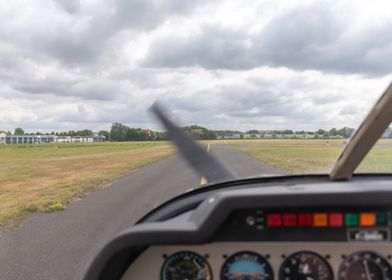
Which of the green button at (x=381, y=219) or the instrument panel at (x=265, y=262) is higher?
the green button at (x=381, y=219)

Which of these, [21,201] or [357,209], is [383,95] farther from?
[21,201]

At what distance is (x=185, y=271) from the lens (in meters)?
2.17

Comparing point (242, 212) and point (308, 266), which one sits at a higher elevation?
point (242, 212)

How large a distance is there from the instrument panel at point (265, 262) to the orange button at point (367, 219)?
201 mm

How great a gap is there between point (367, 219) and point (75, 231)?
6.44m

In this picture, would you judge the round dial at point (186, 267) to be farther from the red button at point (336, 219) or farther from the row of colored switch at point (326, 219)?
the red button at point (336, 219)

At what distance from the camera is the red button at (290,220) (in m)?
1.84

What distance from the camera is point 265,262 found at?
212 centimetres

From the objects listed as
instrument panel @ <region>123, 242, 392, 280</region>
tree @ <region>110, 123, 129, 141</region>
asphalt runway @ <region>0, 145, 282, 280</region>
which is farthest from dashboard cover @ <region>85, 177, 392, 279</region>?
tree @ <region>110, 123, 129, 141</region>

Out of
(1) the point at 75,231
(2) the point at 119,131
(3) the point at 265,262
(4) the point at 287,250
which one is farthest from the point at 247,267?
(1) the point at 75,231

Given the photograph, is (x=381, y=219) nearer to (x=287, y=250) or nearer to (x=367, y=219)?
(x=367, y=219)

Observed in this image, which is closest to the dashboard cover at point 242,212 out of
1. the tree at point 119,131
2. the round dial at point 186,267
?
the round dial at point 186,267

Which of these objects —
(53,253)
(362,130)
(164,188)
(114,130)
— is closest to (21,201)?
(164,188)

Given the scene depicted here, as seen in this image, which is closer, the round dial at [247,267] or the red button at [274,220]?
the red button at [274,220]
